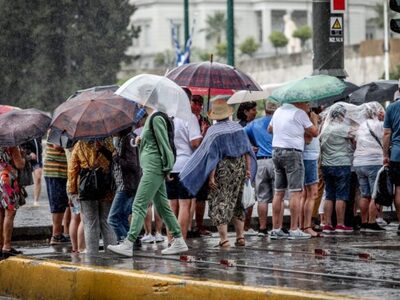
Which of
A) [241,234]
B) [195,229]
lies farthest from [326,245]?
[195,229]

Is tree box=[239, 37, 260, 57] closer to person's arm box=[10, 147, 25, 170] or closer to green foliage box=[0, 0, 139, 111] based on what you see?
green foliage box=[0, 0, 139, 111]

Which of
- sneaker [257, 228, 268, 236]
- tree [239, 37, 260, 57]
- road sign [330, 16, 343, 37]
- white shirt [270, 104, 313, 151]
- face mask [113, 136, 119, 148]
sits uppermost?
tree [239, 37, 260, 57]

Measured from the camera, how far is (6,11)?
67.1 m

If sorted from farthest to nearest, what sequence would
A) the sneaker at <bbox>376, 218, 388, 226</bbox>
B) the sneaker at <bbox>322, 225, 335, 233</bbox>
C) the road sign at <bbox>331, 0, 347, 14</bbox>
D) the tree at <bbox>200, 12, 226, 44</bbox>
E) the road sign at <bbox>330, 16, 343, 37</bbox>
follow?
the tree at <bbox>200, 12, 226, 44</bbox> < the road sign at <bbox>330, 16, 343, 37</bbox> < the road sign at <bbox>331, 0, 347, 14</bbox> < the sneaker at <bbox>376, 218, 388, 226</bbox> < the sneaker at <bbox>322, 225, 335, 233</bbox>

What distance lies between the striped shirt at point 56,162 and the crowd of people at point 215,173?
1cm

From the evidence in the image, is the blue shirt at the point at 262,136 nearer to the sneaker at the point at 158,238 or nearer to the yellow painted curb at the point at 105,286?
the sneaker at the point at 158,238

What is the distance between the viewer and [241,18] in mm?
145625

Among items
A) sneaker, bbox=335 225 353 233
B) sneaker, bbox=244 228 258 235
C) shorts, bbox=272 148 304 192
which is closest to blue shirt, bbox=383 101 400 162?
shorts, bbox=272 148 304 192

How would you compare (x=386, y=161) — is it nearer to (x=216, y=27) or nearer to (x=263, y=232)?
(x=263, y=232)

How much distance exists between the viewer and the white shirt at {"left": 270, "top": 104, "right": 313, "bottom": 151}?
16219mm

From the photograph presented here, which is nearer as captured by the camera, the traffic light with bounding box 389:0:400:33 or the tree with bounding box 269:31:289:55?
the traffic light with bounding box 389:0:400:33

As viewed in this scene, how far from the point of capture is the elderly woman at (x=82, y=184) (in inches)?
572

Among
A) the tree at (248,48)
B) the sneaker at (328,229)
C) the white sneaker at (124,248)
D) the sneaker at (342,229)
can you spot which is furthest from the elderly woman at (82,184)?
the tree at (248,48)

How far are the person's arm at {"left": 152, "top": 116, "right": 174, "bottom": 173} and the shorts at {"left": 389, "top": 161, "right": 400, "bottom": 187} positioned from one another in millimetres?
3476
